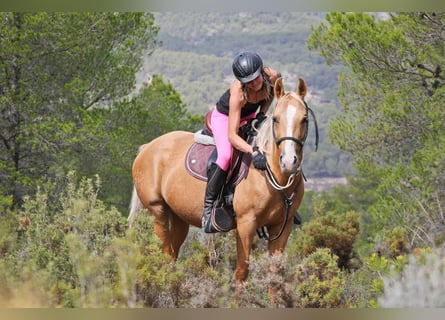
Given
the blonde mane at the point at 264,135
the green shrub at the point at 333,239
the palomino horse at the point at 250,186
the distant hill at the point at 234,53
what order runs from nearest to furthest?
the palomino horse at the point at 250,186 → the blonde mane at the point at 264,135 → the green shrub at the point at 333,239 → the distant hill at the point at 234,53

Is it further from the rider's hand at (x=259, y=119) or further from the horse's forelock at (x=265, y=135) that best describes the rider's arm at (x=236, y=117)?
the rider's hand at (x=259, y=119)

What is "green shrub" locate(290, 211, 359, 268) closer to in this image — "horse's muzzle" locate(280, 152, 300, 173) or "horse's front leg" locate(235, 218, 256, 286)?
"horse's front leg" locate(235, 218, 256, 286)

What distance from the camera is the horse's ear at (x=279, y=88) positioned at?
633cm

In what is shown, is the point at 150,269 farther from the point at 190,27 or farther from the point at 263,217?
the point at 190,27

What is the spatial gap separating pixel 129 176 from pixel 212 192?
12003mm

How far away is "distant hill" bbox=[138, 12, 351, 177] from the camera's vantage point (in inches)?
1839

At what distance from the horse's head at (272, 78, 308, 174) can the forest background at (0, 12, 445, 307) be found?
0.82m

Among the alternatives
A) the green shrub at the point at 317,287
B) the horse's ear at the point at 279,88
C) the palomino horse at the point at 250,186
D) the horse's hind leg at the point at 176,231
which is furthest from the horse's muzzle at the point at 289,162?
the horse's hind leg at the point at 176,231

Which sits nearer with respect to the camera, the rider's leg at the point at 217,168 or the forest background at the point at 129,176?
the forest background at the point at 129,176

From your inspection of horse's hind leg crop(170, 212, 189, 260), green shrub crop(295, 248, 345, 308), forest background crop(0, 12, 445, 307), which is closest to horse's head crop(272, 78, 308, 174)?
forest background crop(0, 12, 445, 307)

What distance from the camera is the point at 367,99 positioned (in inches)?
597

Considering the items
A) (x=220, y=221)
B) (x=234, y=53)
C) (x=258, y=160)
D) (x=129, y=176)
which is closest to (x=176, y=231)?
(x=220, y=221)

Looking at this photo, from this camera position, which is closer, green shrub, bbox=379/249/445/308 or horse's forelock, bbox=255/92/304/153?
green shrub, bbox=379/249/445/308

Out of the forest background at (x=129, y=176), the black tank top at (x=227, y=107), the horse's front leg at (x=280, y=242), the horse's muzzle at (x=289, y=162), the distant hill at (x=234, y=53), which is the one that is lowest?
the distant hill at (x=234, y=53)
